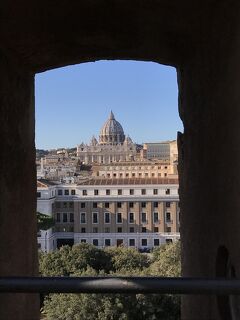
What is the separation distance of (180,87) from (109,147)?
7264 cm

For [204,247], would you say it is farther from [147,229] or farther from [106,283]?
[147,229]

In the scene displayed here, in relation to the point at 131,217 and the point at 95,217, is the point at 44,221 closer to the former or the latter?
the point at 95,217

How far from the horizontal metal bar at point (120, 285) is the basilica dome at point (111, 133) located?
77.2 m

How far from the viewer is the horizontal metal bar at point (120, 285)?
2.96 ft

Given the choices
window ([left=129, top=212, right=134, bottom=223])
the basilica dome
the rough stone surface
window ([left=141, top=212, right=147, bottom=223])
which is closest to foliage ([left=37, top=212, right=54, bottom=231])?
window ([left=129, top=212, right=134, bottom=223])

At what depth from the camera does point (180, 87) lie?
2.34m

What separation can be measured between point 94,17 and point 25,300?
1175 millimetres

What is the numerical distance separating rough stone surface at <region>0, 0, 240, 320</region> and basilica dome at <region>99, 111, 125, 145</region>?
76.0 meters

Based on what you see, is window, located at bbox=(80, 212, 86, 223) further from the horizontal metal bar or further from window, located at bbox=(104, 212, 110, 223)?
the horizontal metal bar

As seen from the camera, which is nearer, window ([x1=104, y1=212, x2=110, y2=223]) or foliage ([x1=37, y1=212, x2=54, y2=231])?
foliage ([x1=37, y1=212, x2=54, y2=231])

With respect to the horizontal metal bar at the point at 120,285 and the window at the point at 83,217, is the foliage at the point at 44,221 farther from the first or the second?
the horizontal metal bar at the point at 120,285

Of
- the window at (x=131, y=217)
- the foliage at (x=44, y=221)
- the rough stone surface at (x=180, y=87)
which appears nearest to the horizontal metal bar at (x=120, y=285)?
the rough stone surface at (x=180, y=87)

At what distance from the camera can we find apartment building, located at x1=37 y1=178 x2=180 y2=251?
36.2 m

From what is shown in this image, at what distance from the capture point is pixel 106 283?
953 mm
